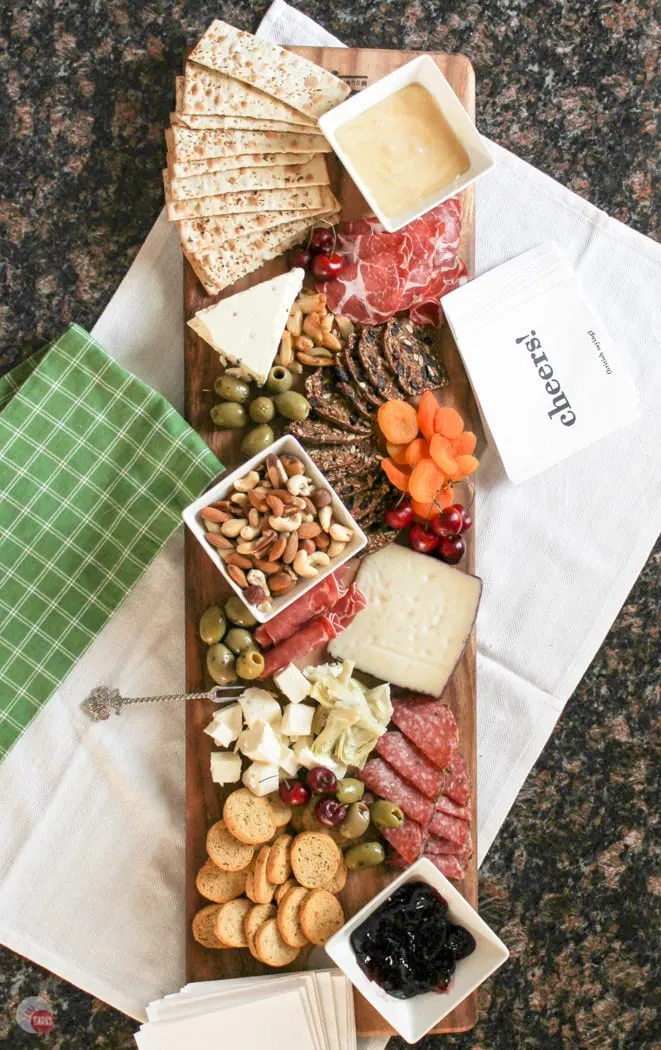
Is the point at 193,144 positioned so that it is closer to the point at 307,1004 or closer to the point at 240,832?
the point at 240,832

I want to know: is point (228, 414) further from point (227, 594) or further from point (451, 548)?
point (451, 548)

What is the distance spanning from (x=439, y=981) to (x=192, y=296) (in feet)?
4.42

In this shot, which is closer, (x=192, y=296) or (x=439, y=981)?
(x=439, y=981)

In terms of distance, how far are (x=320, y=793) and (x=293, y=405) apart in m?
0.73

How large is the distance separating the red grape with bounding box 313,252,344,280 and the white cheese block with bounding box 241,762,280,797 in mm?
941

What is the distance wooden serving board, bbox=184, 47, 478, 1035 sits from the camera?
1776 mm

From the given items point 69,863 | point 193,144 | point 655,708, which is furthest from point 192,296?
point 655,708

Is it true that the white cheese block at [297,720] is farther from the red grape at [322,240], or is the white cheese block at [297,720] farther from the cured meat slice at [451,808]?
the red grape at [322,240]

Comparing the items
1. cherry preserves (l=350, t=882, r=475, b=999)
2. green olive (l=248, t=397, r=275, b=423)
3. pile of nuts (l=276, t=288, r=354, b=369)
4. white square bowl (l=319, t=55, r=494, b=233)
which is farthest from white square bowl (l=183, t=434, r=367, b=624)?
cherry preserves (l=350, t=882, r=475, b=999)

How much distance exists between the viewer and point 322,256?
1.81 metres

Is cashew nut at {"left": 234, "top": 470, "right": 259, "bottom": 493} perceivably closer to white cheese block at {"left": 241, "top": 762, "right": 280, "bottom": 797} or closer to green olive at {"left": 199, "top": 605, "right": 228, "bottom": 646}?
green olive at {"left": 199, "top": 605, "right": 228, "bottom": 646}

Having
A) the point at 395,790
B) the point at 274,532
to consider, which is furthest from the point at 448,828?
the point at 274,532

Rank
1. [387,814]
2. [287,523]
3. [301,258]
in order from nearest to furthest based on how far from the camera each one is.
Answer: [287,523]
[387,814]
[301,258]

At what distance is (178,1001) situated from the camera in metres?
1.71
